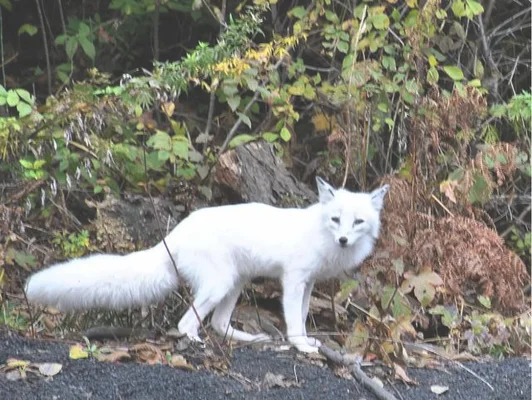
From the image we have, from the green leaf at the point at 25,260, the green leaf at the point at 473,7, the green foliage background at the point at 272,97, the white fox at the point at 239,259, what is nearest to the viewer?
the white fox at the point at 239,259

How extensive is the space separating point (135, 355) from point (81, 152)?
99.2 inches

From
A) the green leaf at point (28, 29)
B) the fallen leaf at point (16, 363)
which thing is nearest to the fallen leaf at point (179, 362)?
the fallen leaf at point (16, 363)

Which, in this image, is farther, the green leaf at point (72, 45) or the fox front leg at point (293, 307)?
the green leaf at point (72, 45)

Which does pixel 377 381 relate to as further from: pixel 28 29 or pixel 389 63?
pixel 28 29

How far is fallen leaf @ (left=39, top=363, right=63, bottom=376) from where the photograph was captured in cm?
416

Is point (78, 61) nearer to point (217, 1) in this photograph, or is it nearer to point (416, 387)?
point (217, 1)

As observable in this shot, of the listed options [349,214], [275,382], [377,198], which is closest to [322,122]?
[377,198]

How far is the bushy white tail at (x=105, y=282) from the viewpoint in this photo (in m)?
4.84

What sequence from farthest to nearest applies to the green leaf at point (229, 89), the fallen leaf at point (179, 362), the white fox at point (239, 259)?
the green leaf at point (229, 89), the white fox at point (239, 259), the fallen leaf at point (179, 362)

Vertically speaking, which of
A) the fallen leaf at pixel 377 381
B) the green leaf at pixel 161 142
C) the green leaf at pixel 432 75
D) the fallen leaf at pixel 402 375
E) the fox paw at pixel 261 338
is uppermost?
the green leaf at pixel 432 75

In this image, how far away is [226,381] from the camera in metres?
4.33

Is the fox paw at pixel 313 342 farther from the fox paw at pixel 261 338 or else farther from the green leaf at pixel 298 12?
the green leaf at pixel 298 12

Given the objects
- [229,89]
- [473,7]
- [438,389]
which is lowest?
[438,389]

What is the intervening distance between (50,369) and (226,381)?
2.67 feet
